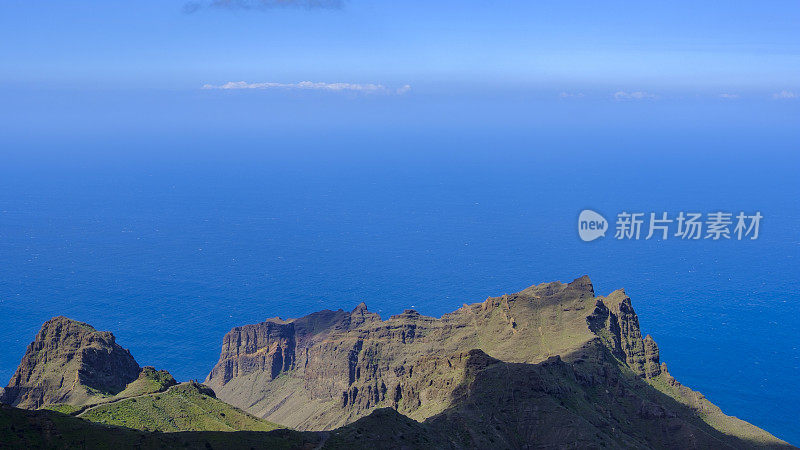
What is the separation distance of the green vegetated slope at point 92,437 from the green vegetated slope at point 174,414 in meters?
12.9

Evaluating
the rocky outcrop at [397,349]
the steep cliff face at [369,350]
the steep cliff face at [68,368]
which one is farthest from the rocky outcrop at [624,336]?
the steep cliff face at [68,368]

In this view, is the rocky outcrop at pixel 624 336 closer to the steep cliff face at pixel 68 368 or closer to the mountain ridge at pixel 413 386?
the mountain ridge at pixel 413 386

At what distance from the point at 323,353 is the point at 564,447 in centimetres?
7351

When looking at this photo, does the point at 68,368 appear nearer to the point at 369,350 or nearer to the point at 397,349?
the point at 369,350

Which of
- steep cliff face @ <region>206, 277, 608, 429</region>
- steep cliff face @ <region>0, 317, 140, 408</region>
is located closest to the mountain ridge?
steep cliff face @ <region>0, 317, 140, 408</region>

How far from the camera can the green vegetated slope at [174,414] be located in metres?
94.1

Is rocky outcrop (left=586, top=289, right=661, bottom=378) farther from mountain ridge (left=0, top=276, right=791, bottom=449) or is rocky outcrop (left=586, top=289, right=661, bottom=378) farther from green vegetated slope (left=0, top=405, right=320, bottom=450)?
green vegetated slope (left=0, top=405, right=320, bottom=450)

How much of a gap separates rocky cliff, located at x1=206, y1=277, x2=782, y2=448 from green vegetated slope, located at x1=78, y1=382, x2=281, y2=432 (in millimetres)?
19554

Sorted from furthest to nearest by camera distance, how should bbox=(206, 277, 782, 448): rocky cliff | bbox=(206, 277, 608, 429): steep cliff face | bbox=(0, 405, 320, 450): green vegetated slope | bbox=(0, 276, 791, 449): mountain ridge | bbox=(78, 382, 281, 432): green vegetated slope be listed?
bbox=(206, 277, 608, 429): steep cliff face, bbox=(206, 277, 782, 448): rocky cliff, bbox=(78, 382, 281, 432): green vegetated slope, bbox=(0, 276, 791, 449): mountain ridge, bbox=(0, 405, 320, 450): green vegetated slope

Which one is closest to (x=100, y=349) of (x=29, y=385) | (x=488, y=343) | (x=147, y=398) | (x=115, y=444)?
(x=29, y=385)

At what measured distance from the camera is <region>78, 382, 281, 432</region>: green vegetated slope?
94.1 metres

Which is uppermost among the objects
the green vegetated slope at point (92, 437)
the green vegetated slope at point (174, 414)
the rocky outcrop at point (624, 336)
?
the rocky outcrop at point (624, 336)

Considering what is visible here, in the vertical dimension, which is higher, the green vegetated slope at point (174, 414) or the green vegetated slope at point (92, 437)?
the green vegetated slope at point (92, 437)

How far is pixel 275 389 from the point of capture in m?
164
